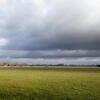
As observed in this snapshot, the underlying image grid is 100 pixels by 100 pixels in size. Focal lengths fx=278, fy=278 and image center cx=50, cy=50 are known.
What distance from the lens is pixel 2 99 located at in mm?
23812

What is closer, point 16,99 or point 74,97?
point 16,99

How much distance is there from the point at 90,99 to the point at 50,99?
3567 mm

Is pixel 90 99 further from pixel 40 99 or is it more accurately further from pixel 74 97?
pixel 40 99

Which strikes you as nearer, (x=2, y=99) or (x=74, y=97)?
(x=2, y=99)

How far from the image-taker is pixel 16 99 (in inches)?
942

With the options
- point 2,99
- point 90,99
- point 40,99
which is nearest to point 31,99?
point 40,99

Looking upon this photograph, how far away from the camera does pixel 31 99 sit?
24.8 meters

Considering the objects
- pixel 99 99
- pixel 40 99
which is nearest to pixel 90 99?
pixel 99 99

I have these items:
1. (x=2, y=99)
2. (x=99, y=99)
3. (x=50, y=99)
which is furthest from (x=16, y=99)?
(x=99, y=99)

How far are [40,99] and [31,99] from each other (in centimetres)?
88

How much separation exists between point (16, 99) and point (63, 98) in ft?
14.4

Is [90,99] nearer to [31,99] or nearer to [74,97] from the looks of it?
[74,97]

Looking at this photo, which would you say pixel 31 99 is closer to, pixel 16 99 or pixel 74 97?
pixel 16 99

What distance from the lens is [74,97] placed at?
26.2 meters
